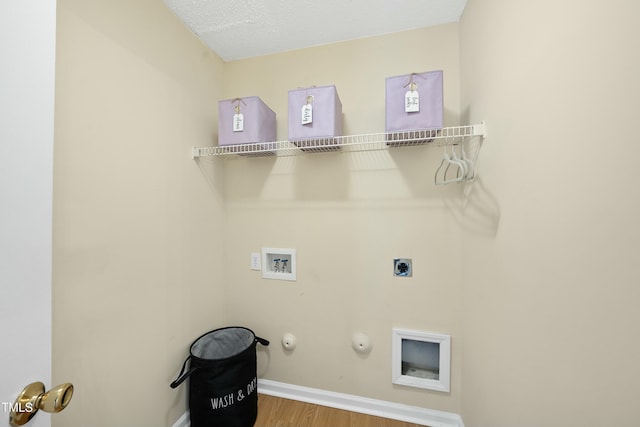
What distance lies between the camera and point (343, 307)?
1.59 meters

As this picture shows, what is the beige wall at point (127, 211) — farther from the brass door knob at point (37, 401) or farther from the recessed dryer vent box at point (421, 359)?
the recessed dryer vent box at point (421, 359)

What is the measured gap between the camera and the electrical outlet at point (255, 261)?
1.74 m

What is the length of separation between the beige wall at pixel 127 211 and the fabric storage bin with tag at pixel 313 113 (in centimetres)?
68

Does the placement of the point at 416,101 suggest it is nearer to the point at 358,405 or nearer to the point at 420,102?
the point at 420,102

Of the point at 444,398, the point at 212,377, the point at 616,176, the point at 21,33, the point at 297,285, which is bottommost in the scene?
the point at 444,398

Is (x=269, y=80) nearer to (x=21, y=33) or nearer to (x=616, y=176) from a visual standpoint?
(x=21, y=33)

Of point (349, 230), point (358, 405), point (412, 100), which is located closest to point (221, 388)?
point (358, 405)

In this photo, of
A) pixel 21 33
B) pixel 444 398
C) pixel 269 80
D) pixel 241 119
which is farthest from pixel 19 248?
pixel 444 398

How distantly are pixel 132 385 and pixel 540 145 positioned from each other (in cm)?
190

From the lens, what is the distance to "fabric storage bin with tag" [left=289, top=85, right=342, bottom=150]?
1.29m

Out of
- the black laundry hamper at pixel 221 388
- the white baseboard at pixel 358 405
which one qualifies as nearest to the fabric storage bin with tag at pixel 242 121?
the black laundry hamper at pixel 221 388

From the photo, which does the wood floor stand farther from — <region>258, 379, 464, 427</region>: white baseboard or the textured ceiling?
the textured ceiling

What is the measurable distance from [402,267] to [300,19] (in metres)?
1.58

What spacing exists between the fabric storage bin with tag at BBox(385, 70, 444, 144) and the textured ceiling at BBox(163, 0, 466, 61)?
0.48 metres
